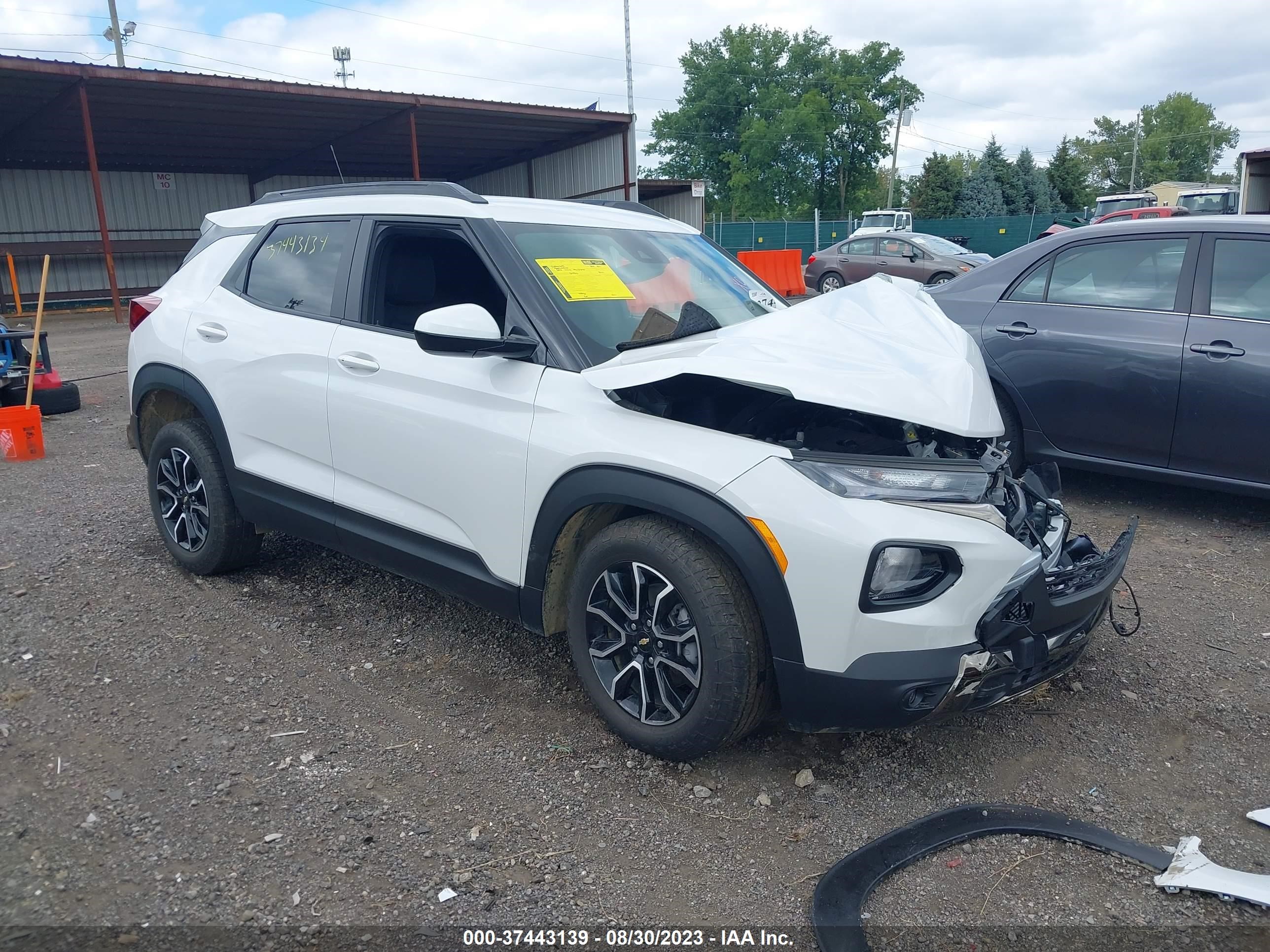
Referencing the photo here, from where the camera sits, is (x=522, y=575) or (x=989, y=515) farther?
(x=522, y=575)

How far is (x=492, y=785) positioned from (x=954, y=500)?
163 cm

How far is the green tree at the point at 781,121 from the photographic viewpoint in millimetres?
62312

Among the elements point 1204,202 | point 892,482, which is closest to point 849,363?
point 892,482

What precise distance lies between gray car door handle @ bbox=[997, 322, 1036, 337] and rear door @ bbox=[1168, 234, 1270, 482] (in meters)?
0.83

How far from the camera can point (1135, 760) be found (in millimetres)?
3029

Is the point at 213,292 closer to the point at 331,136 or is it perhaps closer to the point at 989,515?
the point at 989,515

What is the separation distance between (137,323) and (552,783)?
327 cm

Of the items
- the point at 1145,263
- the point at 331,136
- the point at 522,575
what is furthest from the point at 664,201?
the point at 522,575

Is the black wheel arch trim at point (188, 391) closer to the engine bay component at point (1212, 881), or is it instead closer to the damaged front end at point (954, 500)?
the damaged front end at point (954, 500)

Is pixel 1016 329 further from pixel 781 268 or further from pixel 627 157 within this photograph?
pixel 627 157

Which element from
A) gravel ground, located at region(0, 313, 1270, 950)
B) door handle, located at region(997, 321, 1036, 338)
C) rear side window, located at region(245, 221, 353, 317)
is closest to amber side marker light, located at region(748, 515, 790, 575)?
gravel ground, located at region(0, 313, 1270, 950)

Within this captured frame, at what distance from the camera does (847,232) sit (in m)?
40.8

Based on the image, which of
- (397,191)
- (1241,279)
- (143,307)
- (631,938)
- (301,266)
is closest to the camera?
(631,938)

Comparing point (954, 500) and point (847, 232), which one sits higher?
point (847, 232)
